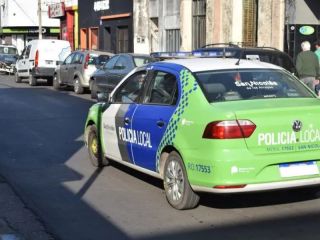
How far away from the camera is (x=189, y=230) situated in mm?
5793

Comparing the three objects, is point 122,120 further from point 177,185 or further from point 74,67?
point 74,67

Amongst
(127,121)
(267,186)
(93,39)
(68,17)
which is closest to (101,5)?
(93,39)

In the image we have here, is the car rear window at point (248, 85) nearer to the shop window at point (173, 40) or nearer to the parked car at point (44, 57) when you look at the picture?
the parked car at point (44, 57)

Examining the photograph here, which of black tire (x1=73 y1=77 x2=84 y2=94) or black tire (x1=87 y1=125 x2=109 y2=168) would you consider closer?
black tire (x1=87 y1=125 x2=109 y2=168)

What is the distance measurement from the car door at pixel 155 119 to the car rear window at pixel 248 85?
43cm

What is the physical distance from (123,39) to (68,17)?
1129cm

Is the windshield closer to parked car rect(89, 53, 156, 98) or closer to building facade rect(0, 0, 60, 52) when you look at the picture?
building facade rect(0, 0, 60, 52)

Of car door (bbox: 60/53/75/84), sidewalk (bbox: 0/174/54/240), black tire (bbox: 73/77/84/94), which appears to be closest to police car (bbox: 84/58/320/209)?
sidewalk (bbox: 0/174/54/240)

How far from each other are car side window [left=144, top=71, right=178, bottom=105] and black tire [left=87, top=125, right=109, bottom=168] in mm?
1668

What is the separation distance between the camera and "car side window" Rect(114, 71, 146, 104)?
7.65 m

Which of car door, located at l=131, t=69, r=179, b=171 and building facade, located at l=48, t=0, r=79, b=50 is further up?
building facade, located at l=48, t=0, r=79, b=50

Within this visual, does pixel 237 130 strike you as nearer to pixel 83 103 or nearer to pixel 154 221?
pixel 154 221

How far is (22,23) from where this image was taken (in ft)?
203

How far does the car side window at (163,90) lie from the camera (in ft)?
22.4
